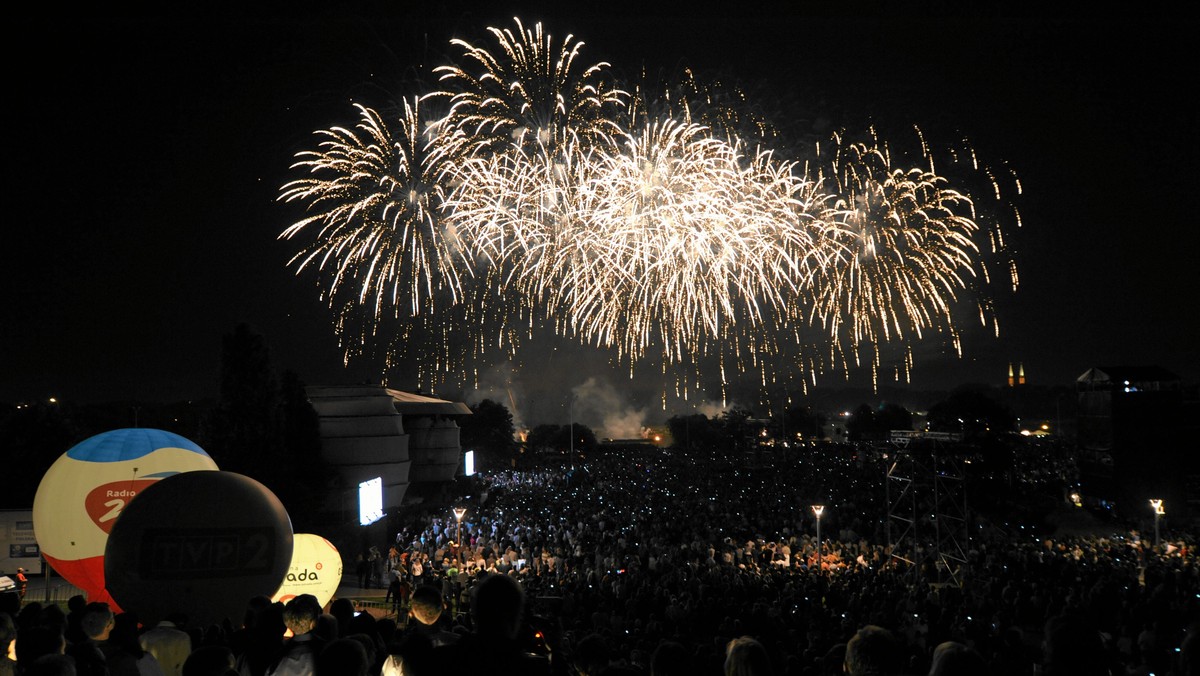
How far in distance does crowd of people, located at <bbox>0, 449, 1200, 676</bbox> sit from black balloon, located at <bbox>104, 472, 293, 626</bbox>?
13.5 inches

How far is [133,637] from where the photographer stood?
5.93 m

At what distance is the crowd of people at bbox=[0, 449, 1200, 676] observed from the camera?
3.98 meters

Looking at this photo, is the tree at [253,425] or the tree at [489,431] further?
the tree at [489,431]

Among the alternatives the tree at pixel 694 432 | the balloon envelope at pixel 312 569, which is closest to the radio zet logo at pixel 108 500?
the balloon envelope at pixel 312 569

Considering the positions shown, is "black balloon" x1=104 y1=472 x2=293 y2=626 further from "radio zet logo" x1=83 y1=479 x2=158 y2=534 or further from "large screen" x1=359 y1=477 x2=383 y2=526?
"large screen" x1=359 y1=477 x2=383 y2=526

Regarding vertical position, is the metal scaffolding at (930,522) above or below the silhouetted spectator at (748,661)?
below

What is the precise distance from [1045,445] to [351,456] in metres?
54.8

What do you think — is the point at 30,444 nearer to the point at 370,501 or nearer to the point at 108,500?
the point at 370,501

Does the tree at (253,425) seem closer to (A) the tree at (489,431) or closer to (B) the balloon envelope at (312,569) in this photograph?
(B) the balloon envelope at (312,569)

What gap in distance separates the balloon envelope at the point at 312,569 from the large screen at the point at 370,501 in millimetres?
15945

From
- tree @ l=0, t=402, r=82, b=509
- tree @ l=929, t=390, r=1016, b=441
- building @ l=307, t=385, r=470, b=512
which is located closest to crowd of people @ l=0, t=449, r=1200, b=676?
building @ l=307, t=385, r=470, b=512

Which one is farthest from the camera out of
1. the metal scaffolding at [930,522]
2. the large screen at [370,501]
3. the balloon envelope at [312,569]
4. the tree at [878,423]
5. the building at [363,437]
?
the tree at [878,423]

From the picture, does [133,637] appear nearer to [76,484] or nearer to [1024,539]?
[76,484]

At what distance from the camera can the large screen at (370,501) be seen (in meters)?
29.2
